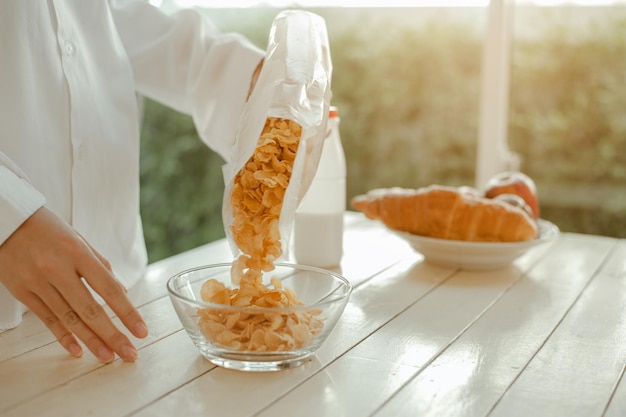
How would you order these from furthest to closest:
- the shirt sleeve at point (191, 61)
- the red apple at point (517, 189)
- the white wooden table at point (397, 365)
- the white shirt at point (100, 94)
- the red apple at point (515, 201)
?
1. the red apple at point (517, 189)
2. the red apple at point (515, 201)
3. the shirt sleeve at point (191, 61)
4. the white shirt at point (100, 94)
5. the white wooden table at point (397, 365)

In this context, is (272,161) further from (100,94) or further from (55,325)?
(100,94)

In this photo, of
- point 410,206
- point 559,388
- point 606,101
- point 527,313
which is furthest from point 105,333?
point 606,101

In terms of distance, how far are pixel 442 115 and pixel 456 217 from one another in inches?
67.6

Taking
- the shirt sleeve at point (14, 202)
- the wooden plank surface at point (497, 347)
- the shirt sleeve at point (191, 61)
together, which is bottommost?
the wooden plank surface at point (497, 347)

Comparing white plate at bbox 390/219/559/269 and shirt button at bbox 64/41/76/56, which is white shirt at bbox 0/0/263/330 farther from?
white plate at bbox 390/219/559/269

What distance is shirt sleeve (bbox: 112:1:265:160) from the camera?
1320 mm

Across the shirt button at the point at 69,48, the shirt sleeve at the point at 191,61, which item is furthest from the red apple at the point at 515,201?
the shirt button at the point at 69,48

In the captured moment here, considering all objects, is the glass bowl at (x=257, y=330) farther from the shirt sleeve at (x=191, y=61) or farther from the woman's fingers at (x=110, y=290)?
the shirt sleeve at (x=191, y=61)

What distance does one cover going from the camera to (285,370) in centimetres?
90

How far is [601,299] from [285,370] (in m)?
0.61

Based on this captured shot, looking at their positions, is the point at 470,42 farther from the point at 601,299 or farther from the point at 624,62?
the point at 601,299

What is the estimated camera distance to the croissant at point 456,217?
1404 mm

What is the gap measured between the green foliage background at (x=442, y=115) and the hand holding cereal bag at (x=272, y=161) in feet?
6.62

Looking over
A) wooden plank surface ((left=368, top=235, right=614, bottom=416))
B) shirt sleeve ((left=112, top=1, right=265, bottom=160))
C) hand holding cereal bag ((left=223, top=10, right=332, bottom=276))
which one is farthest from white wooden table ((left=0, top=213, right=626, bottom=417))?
shirt sleeve ((left=112, top=1, right=265, bottom=160))
